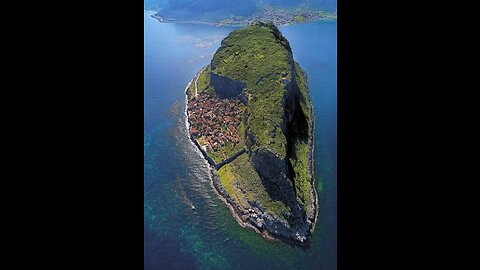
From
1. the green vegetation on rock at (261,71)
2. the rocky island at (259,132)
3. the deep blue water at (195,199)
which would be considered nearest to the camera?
the deep blue water at (195,199)

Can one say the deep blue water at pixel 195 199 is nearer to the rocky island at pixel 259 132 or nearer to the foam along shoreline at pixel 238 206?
the foam along shoreline at pixel 238 206

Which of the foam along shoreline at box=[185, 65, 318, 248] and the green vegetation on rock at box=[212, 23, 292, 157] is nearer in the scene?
the foam along shoreline at box=[185, 65, 318, 248]

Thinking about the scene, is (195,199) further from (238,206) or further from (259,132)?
(259,132)

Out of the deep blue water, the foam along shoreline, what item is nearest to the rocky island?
the foam along shoreline

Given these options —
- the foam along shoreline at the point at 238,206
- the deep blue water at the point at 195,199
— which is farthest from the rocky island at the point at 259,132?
the deep blue water at the point at 195,199

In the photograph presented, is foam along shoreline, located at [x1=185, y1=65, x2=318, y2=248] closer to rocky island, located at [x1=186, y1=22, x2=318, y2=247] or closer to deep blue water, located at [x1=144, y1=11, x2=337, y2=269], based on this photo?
rocky island, located at [x1=186, y1=22, x2=318, y2=247]

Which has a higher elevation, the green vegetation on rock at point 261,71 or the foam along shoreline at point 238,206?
the green vegetation on rock at point 261,71
